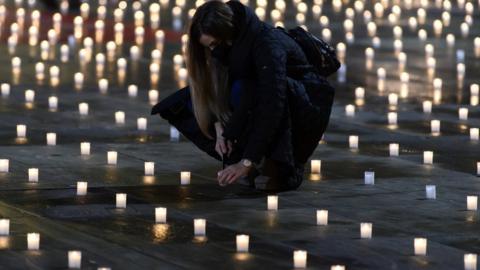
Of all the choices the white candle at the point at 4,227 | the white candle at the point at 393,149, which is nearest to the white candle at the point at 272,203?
the white candle at the point at 4,227

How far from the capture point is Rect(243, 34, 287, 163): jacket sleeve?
8.68 metres

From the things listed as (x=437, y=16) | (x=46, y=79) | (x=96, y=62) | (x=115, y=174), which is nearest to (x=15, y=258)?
(x=115, y=174)

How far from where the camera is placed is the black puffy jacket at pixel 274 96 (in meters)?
8.70

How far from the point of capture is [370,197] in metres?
9.04

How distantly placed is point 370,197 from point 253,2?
46.6ft

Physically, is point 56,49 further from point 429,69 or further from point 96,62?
point 429,69

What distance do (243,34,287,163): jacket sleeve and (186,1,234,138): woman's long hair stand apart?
0.77 ft

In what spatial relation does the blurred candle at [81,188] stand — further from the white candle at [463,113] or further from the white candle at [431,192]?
the white candle at [463,113]

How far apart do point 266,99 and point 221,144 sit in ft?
1.62

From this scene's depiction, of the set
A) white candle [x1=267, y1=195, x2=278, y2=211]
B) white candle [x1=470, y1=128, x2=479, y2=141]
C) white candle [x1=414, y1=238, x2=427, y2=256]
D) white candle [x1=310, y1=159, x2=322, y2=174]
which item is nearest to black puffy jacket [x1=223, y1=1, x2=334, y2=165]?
white candle [x1=267, y1=195, x2=278, y2=211]

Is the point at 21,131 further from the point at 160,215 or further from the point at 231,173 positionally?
the point at 160,215

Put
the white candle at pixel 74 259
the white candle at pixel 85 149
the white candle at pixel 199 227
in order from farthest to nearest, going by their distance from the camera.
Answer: the white candle at pixel 85 149 → the white candle at pixel 199 227 → the white candle at pixel 74 259

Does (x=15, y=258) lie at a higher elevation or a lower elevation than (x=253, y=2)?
lower

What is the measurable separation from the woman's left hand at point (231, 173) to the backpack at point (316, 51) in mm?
956
